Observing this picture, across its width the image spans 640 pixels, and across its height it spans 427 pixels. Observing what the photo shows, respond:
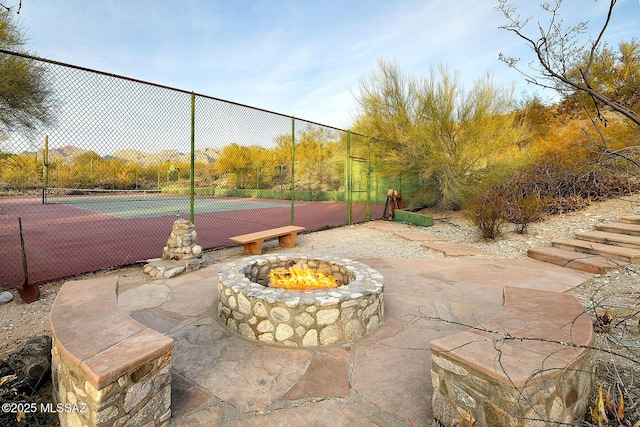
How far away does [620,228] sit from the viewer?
18.0 feet

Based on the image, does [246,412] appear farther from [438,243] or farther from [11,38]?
[11,38]

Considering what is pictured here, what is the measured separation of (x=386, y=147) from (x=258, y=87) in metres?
4.83

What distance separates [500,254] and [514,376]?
4901 millimetres

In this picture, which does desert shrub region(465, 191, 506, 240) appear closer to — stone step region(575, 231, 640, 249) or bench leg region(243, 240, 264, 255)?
stone step region(575, 231, 640, 249)

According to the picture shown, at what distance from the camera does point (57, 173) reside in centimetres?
1162

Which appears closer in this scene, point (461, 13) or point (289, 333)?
point (289, 333)

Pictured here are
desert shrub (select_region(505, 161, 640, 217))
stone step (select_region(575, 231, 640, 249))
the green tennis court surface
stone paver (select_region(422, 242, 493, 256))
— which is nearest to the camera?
stone step (select_region(575, 231, 640, 249))

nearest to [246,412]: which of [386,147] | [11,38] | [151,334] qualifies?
[151,334]

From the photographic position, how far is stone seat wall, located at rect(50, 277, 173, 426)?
1.37 meters

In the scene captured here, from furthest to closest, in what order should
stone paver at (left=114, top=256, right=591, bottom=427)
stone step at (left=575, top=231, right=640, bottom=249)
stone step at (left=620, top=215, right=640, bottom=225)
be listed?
stone step at (left=620, top=215, right=640, bottom=225)
stone step at (left=575, top=231, right=640, bottom=249)
stone paver at (left=114, top=256, right=591, bottom=427)

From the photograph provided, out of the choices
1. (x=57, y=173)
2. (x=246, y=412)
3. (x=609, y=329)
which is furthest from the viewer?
(x=57, y=173)

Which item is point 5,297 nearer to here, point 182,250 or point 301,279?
point 182,250

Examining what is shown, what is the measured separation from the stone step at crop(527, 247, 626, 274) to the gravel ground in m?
0.14

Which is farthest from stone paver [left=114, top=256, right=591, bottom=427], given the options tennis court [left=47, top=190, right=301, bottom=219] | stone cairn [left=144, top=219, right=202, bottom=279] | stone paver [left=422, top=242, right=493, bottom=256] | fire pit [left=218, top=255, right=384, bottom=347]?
tennis court [left=47, top=190, right=301, bottom=219]
